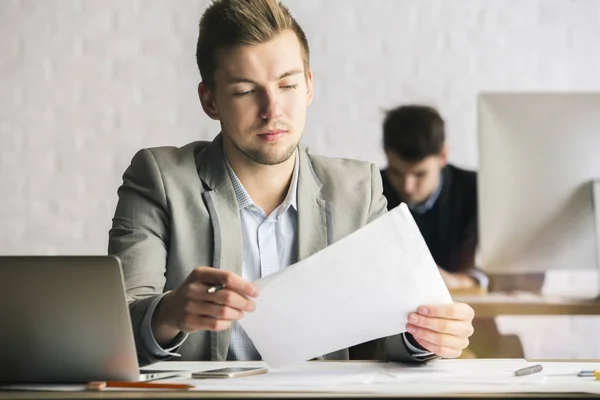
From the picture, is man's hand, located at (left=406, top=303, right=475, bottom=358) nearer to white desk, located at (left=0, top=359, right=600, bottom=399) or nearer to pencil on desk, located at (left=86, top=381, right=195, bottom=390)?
white desk, located at (left=0, top=359, right=600, bottom=399)

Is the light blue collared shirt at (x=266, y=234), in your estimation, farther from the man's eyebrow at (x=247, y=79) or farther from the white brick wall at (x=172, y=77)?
the white brick wall at (x=172, y=77)

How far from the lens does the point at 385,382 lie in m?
1.03

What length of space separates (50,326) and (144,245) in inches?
18.9

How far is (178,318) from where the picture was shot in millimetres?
1165

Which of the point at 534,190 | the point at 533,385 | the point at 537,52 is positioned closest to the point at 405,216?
the point at 533,385

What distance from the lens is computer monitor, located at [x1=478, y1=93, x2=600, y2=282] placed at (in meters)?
2.06

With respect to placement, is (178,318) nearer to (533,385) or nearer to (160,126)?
(533,385)

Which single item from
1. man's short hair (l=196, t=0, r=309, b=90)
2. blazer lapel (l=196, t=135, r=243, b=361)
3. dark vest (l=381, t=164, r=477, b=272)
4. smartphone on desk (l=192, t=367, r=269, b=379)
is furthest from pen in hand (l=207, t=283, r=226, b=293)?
dark vest (l=381, t=164, r=477, b=272)

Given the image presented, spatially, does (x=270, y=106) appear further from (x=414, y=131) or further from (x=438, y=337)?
(x=414, y=131)

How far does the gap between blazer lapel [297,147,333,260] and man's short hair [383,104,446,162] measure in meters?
1.73

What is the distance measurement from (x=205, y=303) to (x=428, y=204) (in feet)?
7.40

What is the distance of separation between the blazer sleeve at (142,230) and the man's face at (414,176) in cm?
169

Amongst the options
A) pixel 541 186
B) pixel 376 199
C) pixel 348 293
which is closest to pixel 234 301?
pixel 348 293

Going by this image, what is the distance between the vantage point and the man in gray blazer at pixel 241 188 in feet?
4.89
